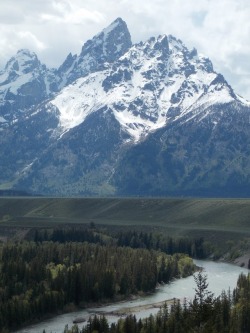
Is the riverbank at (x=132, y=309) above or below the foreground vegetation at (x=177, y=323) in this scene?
below

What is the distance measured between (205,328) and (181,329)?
4181 centimetres

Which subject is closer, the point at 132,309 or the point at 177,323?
the point at 177,323

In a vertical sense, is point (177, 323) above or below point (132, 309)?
above

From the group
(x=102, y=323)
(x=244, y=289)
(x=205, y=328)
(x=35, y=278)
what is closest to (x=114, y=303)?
(x=35, y=278)

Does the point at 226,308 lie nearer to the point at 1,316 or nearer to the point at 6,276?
the point at 1,316

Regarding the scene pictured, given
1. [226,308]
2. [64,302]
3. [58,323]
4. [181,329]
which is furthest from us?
[64,302]

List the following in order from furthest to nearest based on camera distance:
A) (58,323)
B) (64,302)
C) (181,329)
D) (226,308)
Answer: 1. (64,302)
2. (58,323)
3. (226,308)
4. (181,329)

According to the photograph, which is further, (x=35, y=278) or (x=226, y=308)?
(x=35, y=278)

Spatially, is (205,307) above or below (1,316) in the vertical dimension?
above

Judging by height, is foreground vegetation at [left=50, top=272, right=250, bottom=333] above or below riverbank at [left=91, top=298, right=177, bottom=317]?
above

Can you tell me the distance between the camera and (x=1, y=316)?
15788 centimetres

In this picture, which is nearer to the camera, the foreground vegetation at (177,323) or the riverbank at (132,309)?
the foreground vegetation at (177,323)

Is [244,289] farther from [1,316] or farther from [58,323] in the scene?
[1,316]

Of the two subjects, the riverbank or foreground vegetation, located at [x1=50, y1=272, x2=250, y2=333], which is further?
the riverbank
